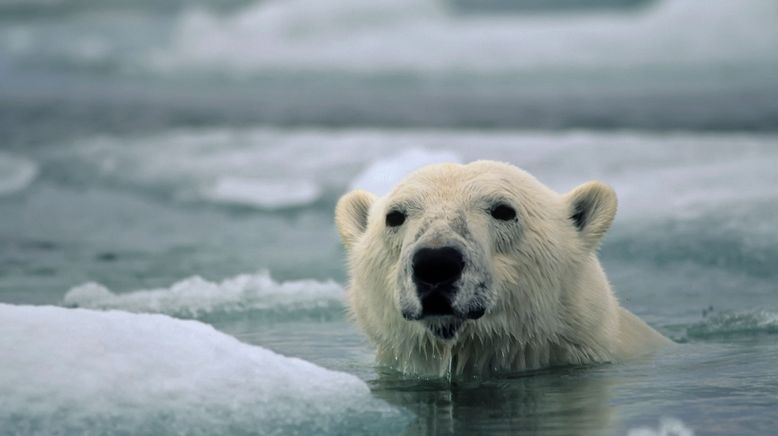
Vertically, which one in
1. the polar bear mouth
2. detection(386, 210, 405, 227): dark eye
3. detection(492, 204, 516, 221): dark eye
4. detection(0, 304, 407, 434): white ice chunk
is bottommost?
detection(0, 304, 407, 434): white ice chunk

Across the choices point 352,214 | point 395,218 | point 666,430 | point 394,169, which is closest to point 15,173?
point 394,169

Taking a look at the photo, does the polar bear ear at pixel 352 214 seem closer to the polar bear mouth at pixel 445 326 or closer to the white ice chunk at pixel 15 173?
the polar bear mouth at pixel 445 326

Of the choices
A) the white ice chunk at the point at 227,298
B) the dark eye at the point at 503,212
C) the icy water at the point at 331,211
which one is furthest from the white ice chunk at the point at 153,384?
the white ice chunk at the point at 227,298

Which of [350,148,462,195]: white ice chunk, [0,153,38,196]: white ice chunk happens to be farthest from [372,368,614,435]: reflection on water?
[0,153,38,196]: white ice chunk

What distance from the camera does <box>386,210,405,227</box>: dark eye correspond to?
4664 mm

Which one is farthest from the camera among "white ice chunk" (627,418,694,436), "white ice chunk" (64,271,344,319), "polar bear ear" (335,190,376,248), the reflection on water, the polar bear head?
"white ice chunk" (64,271,344,319)

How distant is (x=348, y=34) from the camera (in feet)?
93.0

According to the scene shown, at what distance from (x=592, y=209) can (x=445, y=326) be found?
3.11 ft

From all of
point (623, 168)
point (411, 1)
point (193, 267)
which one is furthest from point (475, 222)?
point (411, 1)

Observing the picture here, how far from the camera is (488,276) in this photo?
436cm

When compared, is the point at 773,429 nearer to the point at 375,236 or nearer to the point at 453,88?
the point at 375,236

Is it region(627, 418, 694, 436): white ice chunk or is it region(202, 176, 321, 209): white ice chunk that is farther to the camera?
region(202, 176, 321, 209): white ice chunk

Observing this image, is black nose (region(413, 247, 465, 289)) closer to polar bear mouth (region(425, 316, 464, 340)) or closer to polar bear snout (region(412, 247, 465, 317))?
polar bear snout (region(412, 247, 465, 317))

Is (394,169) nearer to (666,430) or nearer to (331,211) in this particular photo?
(331,211)
